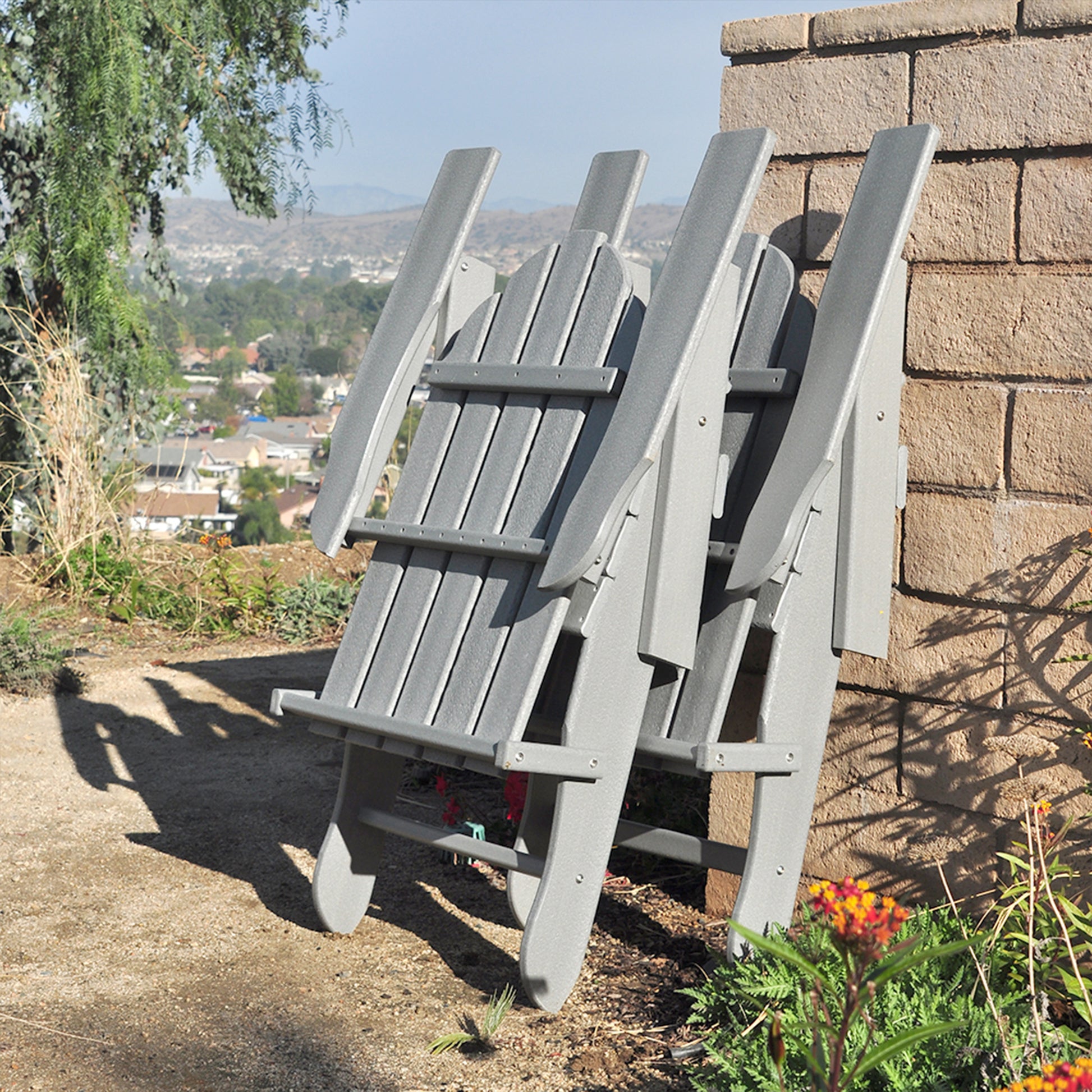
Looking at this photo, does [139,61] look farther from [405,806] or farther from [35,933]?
[35,933]

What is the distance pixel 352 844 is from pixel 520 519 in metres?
0.88

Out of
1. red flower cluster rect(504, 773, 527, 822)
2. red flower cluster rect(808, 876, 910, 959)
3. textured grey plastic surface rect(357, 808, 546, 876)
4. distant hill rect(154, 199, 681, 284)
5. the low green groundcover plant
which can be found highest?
distant hill rect(154, 199, 681, 284)

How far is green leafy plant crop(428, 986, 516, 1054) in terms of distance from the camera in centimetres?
224

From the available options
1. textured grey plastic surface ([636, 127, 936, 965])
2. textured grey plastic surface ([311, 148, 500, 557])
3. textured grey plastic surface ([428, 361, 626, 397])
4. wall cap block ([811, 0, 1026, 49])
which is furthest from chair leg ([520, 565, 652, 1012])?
A: wall cap block ([811, 0, 1026, 49])

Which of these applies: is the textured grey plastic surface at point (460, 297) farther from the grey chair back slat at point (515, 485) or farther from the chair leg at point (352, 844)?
the chair leg at point (352, 844)

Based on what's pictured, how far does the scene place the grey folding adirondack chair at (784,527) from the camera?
2322mm

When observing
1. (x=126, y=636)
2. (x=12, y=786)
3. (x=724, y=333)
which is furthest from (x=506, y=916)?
(x=126, y=636)

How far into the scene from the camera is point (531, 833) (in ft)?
9.33

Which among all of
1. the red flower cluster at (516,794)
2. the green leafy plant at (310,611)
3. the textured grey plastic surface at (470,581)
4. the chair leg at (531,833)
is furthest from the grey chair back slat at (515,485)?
the green leafy plant at (310,611)

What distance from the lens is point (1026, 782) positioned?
8.55 ft

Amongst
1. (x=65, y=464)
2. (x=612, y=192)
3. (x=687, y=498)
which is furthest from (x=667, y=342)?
(x=65, y=464)

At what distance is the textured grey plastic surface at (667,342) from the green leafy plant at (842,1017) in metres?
0.79

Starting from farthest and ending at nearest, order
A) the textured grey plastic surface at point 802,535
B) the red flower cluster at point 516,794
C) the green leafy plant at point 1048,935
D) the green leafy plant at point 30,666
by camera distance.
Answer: the green leafy plant at point 30,666 < the red flower cluster at point 516,794 < the textured grey plastic surface at point 802,535 < the green leafy plant at point 1048,935

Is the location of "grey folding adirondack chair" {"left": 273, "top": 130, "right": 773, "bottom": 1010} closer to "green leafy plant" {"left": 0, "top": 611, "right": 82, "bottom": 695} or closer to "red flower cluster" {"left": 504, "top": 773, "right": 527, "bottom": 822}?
"red flower cluster" {"left": 504, "top": 773, "right": 527, "bottom": 822}
